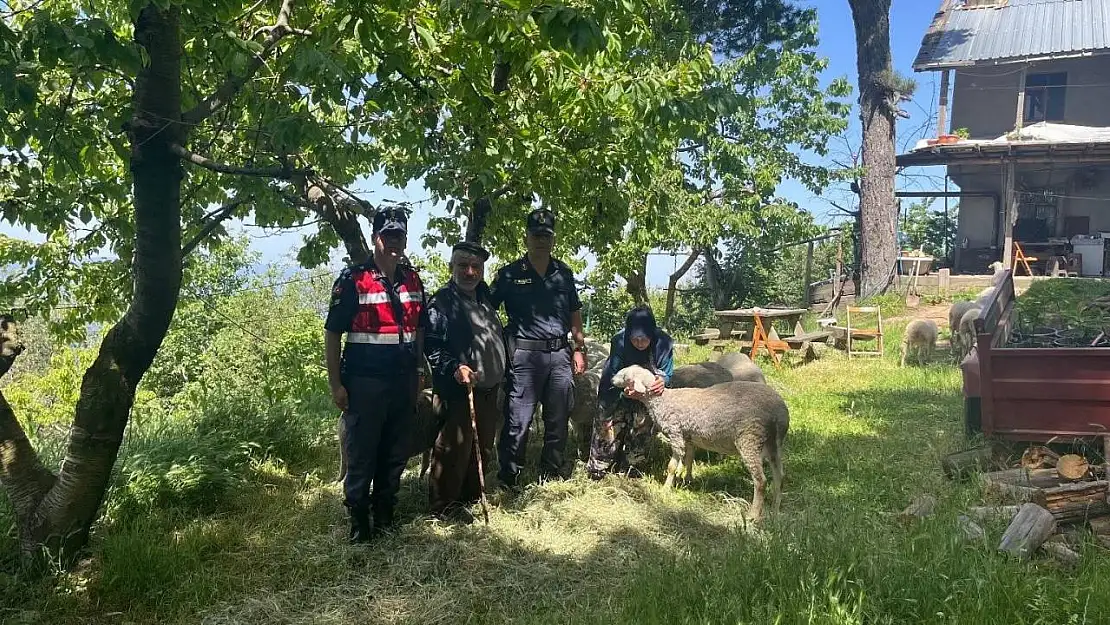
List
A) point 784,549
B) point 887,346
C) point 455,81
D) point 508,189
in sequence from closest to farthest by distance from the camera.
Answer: point 784,549
point 455,81
point 508,189
point 887,346

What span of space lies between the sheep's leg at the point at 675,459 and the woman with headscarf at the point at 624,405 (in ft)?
1.08

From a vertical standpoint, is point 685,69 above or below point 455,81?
above

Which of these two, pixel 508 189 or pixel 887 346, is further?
pixel 887 346

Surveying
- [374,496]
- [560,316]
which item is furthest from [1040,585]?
[374,496]

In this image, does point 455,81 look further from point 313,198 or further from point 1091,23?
point 1091,23

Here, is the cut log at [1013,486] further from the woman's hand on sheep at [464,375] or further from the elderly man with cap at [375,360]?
the elderly man with cap at [375,360]

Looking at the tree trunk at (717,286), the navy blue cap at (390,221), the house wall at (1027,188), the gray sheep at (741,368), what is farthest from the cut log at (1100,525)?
the house wall at (1027,188)

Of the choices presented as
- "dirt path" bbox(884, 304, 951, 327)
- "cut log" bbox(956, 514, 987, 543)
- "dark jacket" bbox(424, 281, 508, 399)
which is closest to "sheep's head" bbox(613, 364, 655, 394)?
"dark jacket" bbox(424, 281, 508, 399)

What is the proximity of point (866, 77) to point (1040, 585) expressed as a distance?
18.7 metres

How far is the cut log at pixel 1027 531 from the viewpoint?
11.9 ft

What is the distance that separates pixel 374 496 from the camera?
177 inches

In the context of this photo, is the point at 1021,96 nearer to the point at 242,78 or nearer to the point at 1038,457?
the point at 1038,457

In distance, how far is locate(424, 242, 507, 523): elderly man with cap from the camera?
4.66m

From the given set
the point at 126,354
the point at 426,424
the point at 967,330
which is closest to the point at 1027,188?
the point at 967,330
